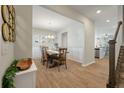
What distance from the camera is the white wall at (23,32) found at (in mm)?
2285

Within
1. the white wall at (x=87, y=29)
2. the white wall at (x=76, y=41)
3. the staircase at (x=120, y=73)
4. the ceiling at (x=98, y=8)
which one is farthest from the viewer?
the white wall at (x=76, y=41)

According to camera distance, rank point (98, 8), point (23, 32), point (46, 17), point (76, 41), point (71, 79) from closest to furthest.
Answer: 1. point (23, 32)
2. point (71, 79)
3. point (98, 8)
4. point (46, 17)
5. point (76, 41)

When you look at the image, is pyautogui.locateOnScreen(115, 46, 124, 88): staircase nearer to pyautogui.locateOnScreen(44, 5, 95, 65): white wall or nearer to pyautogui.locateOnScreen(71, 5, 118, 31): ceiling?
pyautogui.locateOnScreen(71, 5, 118, 31): ceiling

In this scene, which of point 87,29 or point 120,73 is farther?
point 87,29

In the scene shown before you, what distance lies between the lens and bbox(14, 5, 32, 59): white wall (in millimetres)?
2285

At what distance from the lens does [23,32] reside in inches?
93.0

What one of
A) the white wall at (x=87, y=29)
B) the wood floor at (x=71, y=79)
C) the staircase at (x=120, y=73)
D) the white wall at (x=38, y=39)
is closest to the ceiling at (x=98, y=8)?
the white wall at (x=87, y=29)

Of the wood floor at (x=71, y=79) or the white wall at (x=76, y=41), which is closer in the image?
the wood floor at (x=71, y=79)

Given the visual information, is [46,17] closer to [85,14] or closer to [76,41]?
[85,14]

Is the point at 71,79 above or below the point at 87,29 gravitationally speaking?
below

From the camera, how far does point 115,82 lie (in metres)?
2.13

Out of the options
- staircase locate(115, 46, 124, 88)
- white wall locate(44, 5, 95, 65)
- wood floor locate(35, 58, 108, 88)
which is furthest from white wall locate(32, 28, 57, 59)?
staircase locate(115, 46, 124, 88)

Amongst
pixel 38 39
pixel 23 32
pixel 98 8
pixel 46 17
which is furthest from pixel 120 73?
pixel 38 39

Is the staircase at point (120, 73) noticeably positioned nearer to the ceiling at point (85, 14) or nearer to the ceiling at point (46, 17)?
the ceiling at point (85, 14)
